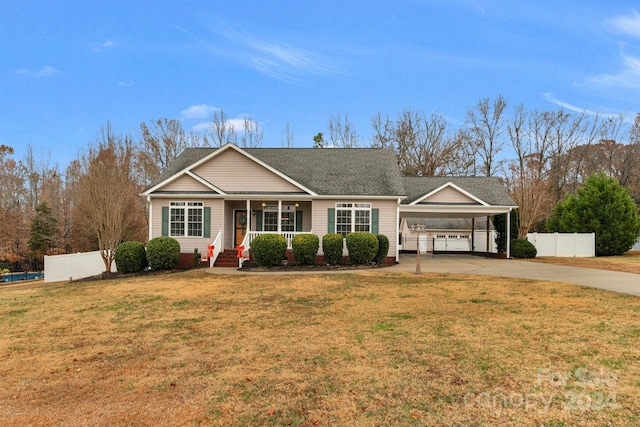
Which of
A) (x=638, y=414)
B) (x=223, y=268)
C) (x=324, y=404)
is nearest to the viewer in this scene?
(x=638, y=414)

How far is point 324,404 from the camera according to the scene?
3848 millimetres

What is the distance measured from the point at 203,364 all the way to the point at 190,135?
34.0 meters

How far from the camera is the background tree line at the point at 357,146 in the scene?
30516 mm

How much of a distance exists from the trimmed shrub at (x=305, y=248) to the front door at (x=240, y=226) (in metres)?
3.87

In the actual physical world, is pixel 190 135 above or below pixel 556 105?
below

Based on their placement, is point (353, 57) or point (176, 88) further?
point (176, 88)

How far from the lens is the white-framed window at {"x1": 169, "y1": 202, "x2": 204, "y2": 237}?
59.7 ft

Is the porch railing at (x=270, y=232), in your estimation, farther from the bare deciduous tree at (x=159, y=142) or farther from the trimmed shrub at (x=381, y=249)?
the bare deciduous tree at (x=159, y=142)

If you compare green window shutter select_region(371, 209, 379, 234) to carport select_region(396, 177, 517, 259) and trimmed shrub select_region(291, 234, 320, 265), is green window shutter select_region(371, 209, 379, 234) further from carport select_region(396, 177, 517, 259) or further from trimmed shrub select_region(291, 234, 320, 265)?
trimmed shrub select_region(291, 234, 320, 265)

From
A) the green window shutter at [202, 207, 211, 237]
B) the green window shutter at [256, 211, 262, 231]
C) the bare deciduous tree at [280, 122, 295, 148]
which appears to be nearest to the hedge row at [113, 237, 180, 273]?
the green window shutter at [202, 207, 211, 237]

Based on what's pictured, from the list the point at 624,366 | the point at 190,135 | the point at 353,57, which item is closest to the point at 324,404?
the point at 624,366

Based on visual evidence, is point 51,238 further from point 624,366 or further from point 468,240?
point 624,366

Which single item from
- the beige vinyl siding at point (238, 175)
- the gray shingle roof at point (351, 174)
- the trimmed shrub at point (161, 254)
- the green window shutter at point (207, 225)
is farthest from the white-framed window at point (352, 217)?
the trimmed shrub at point (161, 254)

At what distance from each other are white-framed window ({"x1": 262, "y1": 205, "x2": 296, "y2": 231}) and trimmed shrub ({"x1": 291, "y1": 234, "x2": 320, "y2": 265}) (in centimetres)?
299
